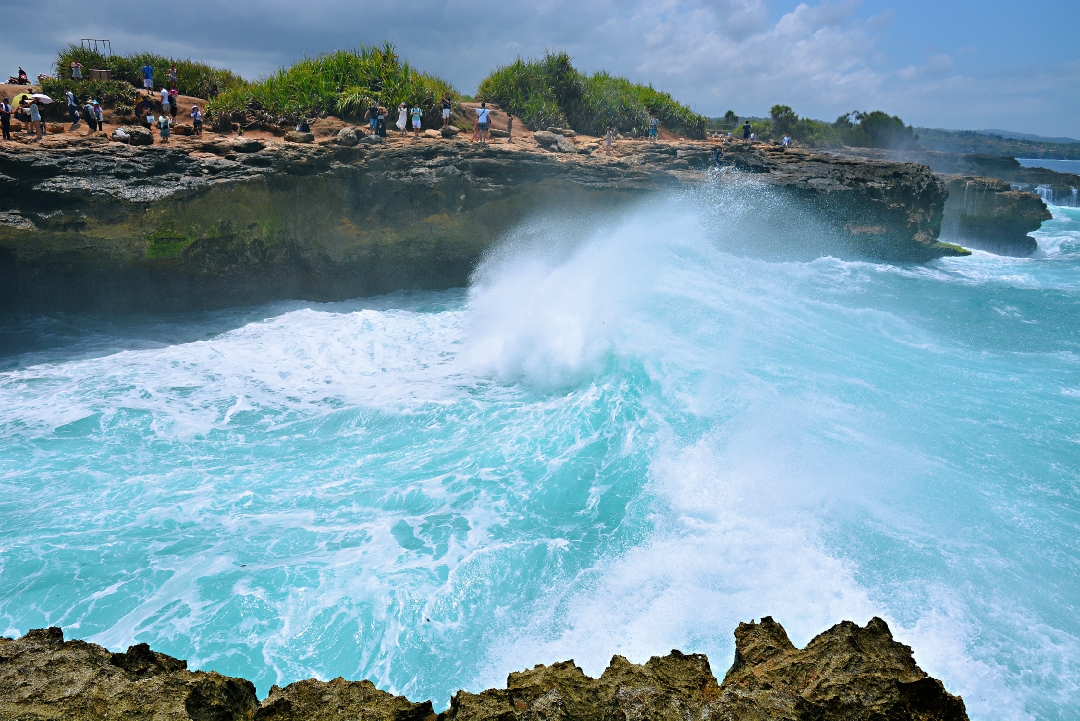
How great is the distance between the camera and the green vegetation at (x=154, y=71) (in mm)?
18031

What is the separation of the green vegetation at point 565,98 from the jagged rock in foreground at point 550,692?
20998mm

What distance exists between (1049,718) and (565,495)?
4.91 metres

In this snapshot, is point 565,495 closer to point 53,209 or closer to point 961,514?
point 961,514

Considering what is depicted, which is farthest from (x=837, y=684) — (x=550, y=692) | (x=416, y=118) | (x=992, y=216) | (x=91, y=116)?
(x=992, y=216)

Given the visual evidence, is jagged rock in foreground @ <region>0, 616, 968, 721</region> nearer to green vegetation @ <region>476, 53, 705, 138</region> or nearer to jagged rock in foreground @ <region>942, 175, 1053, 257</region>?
green vegetation @ <region>476, 53, 705, 138</region>

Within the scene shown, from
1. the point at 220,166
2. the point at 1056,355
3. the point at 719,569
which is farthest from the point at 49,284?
the point at 1056,355

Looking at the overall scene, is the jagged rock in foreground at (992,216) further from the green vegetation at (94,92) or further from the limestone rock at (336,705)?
the limestone rock at (336,705)

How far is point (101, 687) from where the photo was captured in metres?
3.17

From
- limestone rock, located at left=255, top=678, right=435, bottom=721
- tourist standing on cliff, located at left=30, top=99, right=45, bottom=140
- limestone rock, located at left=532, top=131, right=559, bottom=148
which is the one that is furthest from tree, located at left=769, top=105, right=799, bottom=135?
limestone rock, located at left=255, top=678, right=435, bottom=721

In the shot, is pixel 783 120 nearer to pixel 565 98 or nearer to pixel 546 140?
pixel 565 98

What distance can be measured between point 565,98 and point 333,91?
9.38 metres

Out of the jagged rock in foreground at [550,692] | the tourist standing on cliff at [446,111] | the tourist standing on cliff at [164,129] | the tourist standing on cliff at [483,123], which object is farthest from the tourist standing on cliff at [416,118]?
the jagged rock in foreground at [550,692]

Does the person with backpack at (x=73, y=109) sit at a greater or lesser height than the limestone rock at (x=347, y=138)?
greater

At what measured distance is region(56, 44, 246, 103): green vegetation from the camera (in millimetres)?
18031
